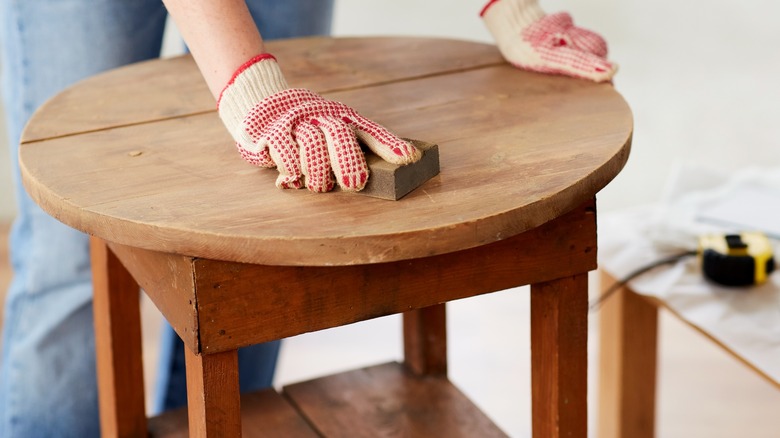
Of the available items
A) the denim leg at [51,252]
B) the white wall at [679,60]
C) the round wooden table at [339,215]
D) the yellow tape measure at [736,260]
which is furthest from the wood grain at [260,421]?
the white wall at [679,60]

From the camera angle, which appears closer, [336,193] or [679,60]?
[336,193]

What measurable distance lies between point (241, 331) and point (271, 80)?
0.69 feet

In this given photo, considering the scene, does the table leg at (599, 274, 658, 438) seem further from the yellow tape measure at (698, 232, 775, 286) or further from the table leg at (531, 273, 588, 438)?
the table leg at (531, 273, 588, 438)

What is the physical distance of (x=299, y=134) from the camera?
796mm

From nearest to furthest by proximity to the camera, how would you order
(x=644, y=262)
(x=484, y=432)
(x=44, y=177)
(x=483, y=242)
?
(x=483, y=242) → (x=44, y=177) → (x=484, y=432) → (x=644, y=262)

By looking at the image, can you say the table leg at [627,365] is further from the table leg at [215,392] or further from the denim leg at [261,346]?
the table leg at [215,392]

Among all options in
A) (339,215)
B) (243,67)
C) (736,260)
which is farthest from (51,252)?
(736,260)

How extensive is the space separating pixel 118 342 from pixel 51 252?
0.97 feet

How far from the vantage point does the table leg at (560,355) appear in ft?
2.91

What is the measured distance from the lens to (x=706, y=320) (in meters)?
1.19

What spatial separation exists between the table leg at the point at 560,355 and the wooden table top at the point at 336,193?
0.11 metres

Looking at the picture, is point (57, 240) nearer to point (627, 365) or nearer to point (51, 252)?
point (51, 252)

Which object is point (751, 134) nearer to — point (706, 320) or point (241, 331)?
point (706, 320)

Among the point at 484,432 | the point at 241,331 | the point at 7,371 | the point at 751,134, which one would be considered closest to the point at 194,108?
the point at 241,331
